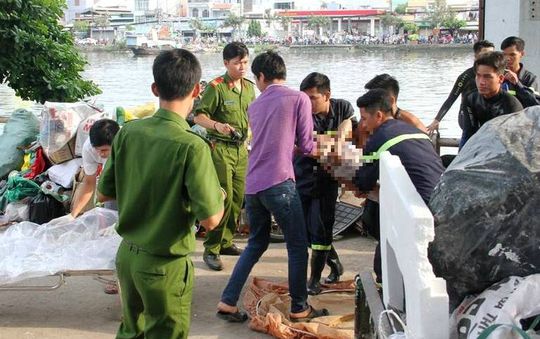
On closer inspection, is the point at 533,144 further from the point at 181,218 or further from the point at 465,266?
the point at 181,218

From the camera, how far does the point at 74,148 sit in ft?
20.6

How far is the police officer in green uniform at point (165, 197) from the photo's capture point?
2.78 m

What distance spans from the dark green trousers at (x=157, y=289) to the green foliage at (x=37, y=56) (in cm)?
540

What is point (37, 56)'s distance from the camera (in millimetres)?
7977

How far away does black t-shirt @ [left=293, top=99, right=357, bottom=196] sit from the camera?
14.4 feet

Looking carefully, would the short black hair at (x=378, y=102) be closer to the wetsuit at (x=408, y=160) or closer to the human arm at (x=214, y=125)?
the wetsuit at (x=408, y=160)

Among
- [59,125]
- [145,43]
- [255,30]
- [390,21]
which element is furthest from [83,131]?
[390,21]

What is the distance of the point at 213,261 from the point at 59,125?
1969mm

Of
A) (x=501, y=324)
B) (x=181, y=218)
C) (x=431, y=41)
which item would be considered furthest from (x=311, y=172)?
(x=431, y=41)

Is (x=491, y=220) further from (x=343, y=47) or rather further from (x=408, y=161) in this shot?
(x=343, y=47)

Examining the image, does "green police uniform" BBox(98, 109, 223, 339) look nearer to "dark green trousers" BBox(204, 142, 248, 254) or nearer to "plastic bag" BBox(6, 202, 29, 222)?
"dark green trousers" BBox(204, 142, 248, 254)

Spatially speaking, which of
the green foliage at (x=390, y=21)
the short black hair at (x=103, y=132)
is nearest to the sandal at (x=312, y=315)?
the short black hair at (x=103, y=132)

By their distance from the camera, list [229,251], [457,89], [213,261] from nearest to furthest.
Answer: [213,261]
[229,251]
[457,89]

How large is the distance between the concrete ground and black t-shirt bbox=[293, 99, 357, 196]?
88 cm
